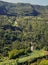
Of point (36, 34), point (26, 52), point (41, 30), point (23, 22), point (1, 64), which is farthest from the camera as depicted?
point (23, 22)

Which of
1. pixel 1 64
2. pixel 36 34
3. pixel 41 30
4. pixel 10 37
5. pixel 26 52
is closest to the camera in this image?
pixel 1 64

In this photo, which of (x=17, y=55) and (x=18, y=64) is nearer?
(x=18, y=64)

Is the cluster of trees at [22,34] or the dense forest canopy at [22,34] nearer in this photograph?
the dense forest canopy at [22,34]

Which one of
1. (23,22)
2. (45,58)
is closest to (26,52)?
(45,58)

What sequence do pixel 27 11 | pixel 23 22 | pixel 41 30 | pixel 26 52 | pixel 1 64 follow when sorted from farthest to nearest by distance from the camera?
pixel 27 11 < pixel 23 22 < pixel 41 30 < pixel 26 52 < pixel 1 64

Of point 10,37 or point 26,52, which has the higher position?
point 26,52

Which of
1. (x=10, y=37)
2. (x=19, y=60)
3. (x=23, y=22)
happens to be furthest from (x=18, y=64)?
(x=23, y=22)

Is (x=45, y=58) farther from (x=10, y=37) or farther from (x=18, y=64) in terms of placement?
(x=10, y=37)

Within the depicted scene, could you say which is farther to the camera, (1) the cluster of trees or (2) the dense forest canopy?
(1) the cluster of trees

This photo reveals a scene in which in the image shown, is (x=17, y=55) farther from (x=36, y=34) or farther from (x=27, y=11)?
(x=27, y=11)
